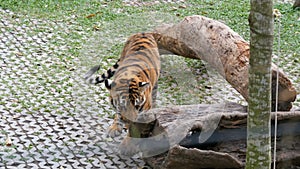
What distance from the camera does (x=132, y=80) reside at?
5066 millimetres

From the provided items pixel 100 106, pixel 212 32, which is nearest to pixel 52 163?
pixel 100 106

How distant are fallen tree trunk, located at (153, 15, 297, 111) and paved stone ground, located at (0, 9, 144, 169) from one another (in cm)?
100

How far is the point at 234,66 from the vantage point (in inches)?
205

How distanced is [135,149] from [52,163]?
24.9 inches

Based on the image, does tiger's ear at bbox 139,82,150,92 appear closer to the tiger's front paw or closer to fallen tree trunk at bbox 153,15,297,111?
the tiger's front paw

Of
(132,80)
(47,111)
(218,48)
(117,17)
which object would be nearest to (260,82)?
(132,80)

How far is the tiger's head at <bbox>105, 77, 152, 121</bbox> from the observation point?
492cm

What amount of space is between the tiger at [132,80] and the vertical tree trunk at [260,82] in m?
1.79

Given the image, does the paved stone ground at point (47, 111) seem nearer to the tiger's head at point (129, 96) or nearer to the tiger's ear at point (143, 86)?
the tiger's head at point (129, 96)

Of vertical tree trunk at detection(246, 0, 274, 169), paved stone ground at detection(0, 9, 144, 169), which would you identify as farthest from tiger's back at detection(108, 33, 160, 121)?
vertical tree trunk at detection(246, 0, 274, 169)

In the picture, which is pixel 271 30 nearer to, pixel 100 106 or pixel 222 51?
pixel 222 51

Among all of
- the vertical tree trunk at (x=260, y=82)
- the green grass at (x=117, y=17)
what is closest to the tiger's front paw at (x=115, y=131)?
the green grass at (x=117, y=17)

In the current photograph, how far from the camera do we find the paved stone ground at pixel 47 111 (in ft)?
16.2

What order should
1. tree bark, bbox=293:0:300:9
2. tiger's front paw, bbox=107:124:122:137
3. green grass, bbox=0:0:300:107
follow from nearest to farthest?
1. tiger's front paw, bbox=107:124:122:137
2. green grass, bbox=0:0:300:107
3. tree bark, bbox=293:0:300:9
